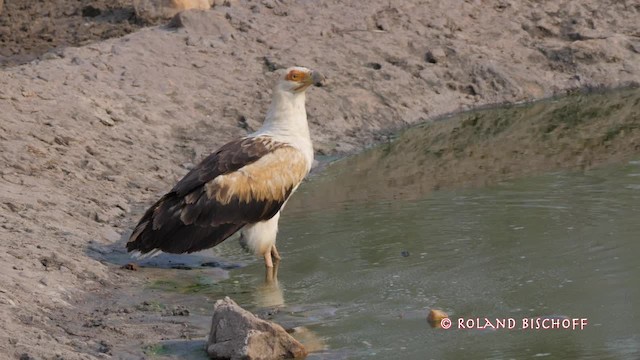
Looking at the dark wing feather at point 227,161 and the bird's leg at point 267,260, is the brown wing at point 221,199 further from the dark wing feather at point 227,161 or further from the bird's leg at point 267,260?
the bird's leg at point 267,260

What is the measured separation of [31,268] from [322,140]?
5812 millimetres

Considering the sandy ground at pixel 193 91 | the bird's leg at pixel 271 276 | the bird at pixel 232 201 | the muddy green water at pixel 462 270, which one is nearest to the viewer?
the muddy green water at pixel 462 270

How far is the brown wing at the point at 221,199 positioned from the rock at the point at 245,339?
2.19m

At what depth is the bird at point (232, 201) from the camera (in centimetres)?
953

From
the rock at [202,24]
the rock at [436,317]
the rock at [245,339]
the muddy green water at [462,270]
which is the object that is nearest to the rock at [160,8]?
the rock at [202,24]

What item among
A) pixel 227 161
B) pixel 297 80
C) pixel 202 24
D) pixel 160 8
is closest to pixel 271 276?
pixel 227 161

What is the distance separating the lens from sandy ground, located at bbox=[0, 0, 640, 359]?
30.2ft

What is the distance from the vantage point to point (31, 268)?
350 inches

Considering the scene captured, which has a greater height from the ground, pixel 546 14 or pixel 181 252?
pixel 181 252

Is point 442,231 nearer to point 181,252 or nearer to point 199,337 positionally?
point 181,252

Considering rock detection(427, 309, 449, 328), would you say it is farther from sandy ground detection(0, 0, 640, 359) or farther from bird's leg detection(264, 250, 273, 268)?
bird's leg detection(264, 250, 273, 268)

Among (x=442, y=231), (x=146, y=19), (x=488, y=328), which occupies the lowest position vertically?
(x=146, y=19)

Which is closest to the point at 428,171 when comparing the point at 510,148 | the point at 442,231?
the point at 510,148

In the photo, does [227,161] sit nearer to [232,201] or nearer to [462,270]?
[232,201]
